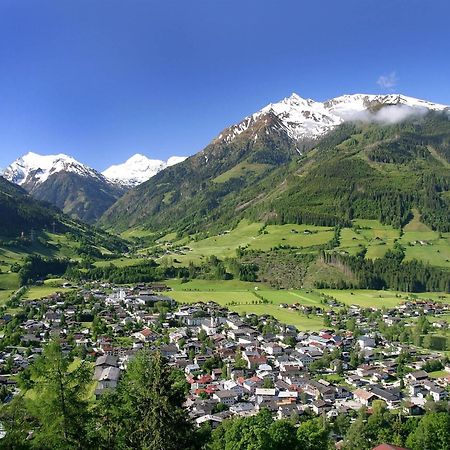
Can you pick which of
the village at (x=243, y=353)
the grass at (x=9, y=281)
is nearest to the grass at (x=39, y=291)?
the grass at (x=9, y=281)

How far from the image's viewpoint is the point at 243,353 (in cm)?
7794

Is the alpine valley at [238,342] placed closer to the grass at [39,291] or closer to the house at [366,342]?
the house at [366,342]

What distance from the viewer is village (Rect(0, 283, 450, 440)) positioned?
59688 mm

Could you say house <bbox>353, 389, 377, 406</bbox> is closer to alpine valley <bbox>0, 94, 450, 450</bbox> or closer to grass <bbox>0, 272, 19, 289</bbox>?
alpine valley <bbox>0, 94, 450, 450</bbox>

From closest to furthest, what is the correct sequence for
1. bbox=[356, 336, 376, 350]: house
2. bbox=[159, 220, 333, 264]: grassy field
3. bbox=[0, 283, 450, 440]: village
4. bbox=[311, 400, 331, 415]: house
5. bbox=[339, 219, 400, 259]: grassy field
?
bbox=[311, 400, 331, 415]: house → bbox=[0, 283, 450, 440]: village → bbox=[356, 336, 376, 350]: house → bbox=[339, 219, 400, 259]: grassy field → bbox=[159, 220, 333, 264]: grassy field

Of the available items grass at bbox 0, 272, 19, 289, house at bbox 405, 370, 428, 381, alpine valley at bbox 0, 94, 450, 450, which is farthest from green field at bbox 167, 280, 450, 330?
grass at bbox 0, 272, 19, 289

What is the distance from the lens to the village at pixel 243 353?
5969 centimetres

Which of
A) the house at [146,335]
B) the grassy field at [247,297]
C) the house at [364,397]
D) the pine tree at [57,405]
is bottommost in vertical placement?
the house at [146,335]

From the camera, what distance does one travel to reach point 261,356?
76.8 meters

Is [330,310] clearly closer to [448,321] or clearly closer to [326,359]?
[448,321]

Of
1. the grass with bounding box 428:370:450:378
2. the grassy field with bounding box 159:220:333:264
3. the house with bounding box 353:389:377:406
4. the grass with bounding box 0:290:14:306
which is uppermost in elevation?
the grassy field with bounding box 159:220:333:264

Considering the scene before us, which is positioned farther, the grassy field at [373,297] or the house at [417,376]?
the grassy field at [373,297]

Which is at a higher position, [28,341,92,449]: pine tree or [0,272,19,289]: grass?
[28,341,92,449]: pine tree

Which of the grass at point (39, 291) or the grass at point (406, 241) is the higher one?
the grass at point (406, 241)
